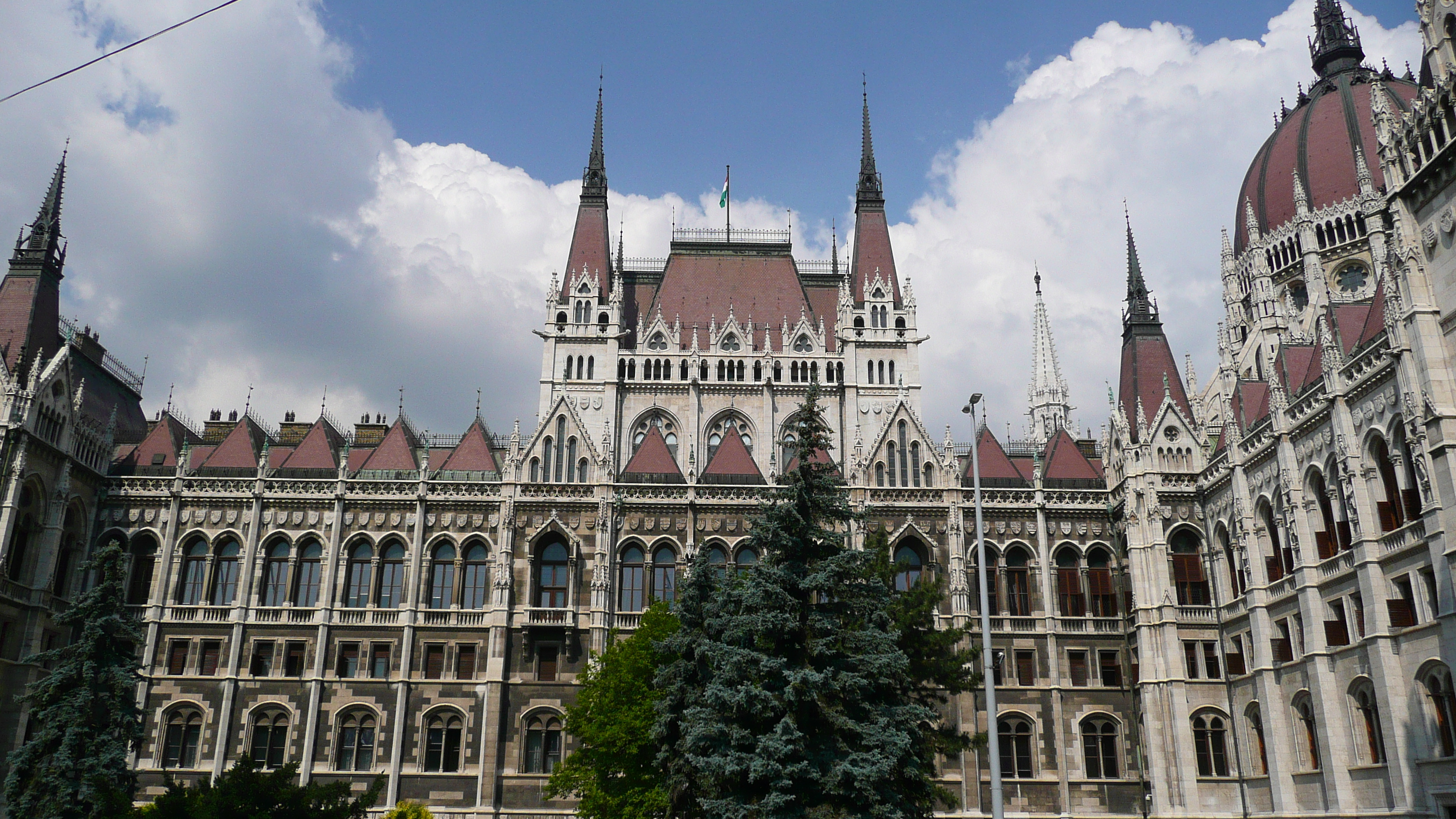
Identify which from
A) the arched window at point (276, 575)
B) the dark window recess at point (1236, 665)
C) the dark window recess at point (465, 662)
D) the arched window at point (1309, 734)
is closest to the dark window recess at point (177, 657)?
the arched window at point (276, 575)

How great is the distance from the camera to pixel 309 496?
43938 millimetres

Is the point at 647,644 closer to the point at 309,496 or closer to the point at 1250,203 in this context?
the point at 309,496

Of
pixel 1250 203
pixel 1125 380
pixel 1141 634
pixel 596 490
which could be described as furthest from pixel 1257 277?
pixel 596 490

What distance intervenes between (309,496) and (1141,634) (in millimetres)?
33855

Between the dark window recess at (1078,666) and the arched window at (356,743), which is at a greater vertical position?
the dark window recess at (1078,666)

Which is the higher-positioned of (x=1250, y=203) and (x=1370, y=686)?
(x=1250, y=203)

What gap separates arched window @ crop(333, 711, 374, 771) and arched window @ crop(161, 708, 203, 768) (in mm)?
5367

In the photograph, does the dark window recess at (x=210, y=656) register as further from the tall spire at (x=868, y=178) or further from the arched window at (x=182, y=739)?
the tall spire at (x=868, y=178)

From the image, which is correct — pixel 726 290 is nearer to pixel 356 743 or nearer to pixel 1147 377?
pixel 1147 377

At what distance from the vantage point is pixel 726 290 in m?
62.4

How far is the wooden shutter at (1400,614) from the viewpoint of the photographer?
30312 millimetres

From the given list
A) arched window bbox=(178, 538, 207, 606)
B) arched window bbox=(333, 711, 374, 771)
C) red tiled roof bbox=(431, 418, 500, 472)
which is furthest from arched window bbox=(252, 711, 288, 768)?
red tiled roof bbox=(431, 418, 500, 472)

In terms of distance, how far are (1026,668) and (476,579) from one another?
22.6 m

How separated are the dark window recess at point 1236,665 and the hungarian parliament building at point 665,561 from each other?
16cm
